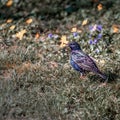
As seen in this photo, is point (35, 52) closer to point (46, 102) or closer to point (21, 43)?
point (21, 43)

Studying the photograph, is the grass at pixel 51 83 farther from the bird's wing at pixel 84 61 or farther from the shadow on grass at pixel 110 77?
the bird's wing at pixel 84 61

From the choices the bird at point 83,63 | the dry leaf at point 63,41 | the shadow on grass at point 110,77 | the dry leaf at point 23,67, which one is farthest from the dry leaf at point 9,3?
the shadow on grass at point 110,77

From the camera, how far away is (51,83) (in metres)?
6.86

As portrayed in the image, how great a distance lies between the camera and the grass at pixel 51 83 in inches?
242

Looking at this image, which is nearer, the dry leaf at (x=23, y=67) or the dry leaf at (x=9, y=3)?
the dry leaf at (x=23, y=67)

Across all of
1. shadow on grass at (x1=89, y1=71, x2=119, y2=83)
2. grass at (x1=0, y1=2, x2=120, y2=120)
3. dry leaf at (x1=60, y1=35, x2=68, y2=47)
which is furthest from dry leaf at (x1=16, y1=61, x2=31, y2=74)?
dry leaf at (x1=60, y1=35, x2=68, y2=47)

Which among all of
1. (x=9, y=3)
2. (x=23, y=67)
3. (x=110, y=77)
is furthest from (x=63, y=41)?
(x=9, y=3)

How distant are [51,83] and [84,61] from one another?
49cm

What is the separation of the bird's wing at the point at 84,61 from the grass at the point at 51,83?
18cm

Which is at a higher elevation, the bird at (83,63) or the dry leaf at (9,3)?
the bird at (83,63)

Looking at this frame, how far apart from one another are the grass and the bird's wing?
0.18 metres

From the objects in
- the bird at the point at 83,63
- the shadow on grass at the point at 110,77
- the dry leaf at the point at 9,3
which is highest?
the bird at the point at 83,63

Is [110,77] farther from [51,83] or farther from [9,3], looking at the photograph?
[9,3]

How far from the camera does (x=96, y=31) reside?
8.43m
